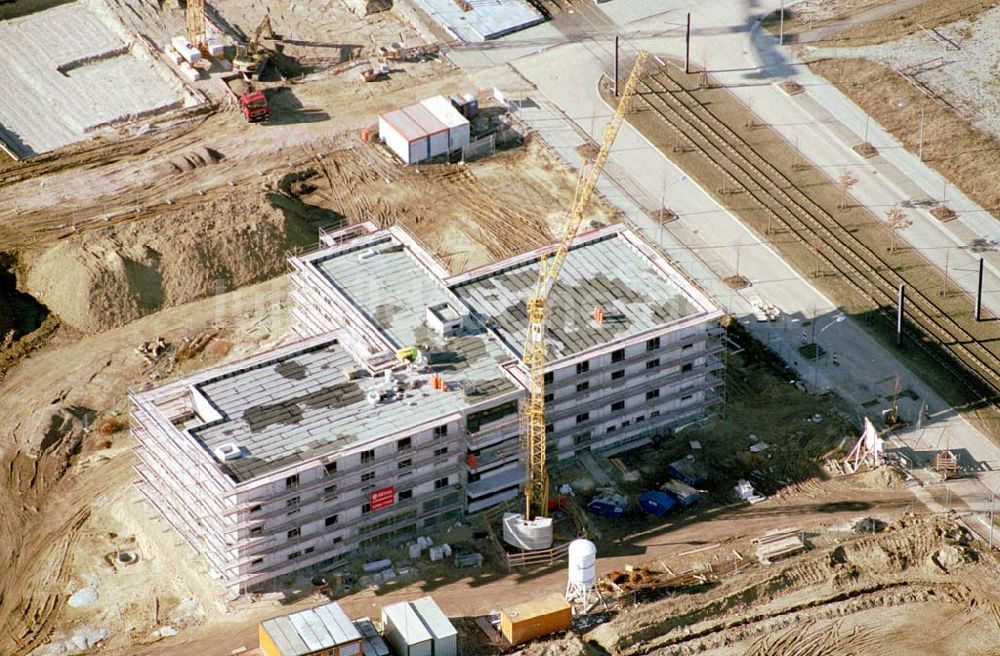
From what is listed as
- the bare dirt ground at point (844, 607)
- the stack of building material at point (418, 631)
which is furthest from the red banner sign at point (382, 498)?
the bare dirt ground at point (844, 607)

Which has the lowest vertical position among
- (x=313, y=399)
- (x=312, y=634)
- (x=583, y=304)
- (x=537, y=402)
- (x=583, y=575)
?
Answer: (x=312, y=634)

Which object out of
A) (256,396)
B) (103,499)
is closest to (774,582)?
(256,396)

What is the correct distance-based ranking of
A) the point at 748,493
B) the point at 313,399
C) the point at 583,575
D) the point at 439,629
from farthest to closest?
the point at 748,493
the point at 313,399
the point at 583,575
the point at 439,629

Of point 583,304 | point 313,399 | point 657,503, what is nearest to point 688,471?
point 657,503

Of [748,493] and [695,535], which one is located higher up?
[748,493]

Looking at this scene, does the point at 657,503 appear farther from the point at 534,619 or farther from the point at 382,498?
the point at 382,498

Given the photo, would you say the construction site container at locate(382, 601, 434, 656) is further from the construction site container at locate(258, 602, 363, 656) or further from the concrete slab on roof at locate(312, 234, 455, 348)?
the concrete slab on roof at locate(312, 234, 455, 348)

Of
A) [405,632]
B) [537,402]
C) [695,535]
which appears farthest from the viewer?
[695,535]

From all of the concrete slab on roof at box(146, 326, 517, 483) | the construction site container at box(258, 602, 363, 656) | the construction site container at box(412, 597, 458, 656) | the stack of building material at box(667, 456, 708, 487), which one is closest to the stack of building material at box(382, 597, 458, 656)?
the construction site container at box(412, 597, 458, 656)

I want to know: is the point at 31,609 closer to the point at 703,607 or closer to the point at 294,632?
the point at 294,632
